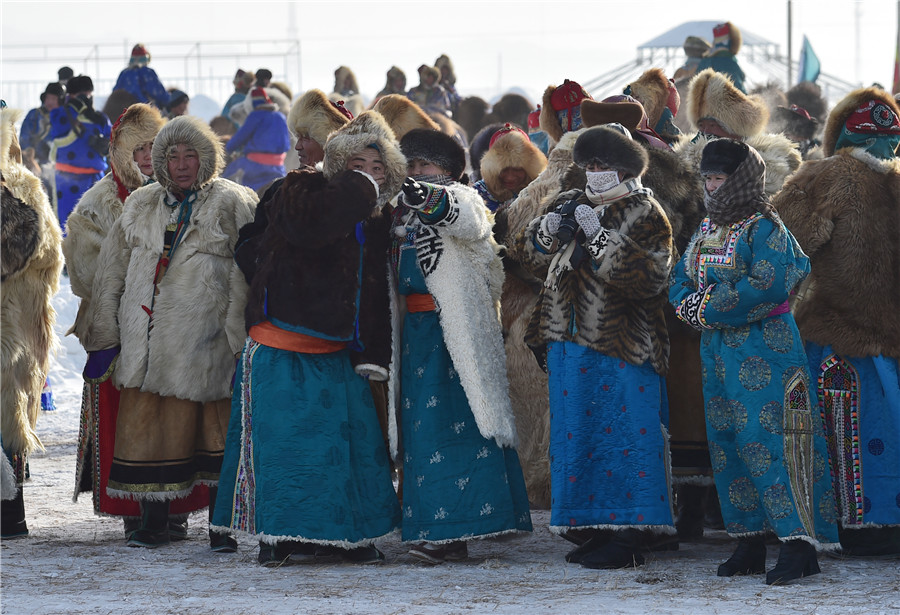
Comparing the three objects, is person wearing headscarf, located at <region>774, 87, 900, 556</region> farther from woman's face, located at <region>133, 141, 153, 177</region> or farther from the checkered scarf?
woman's face, located at <region>133, 141, 153, 177</region>

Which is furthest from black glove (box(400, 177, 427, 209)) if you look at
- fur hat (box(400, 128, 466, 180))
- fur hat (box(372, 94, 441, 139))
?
fur hat (box(372, 94, 441, 139))

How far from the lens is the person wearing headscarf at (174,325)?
5293 millimetres

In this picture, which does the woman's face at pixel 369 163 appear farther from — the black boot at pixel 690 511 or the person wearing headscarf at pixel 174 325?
the black boot at pixel 690 511

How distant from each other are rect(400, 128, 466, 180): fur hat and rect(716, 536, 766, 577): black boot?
1.87 metres

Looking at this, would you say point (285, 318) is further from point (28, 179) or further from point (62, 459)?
point (62, 459)

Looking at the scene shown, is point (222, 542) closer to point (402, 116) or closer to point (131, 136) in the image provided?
point (131, 136)

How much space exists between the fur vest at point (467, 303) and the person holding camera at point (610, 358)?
236 millimetres

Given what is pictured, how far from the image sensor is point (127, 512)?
545cm

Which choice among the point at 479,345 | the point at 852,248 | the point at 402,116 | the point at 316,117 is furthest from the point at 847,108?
the point at 316,117

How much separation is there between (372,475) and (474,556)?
0.58 metres

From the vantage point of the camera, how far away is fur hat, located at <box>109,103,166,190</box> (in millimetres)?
5766

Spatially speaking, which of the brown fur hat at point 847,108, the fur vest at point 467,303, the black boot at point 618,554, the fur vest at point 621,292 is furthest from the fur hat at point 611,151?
the black boot at point 618,554

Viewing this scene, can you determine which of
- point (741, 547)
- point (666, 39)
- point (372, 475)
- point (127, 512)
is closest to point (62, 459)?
point (127, 512)

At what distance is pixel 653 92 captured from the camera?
6.03 meters
